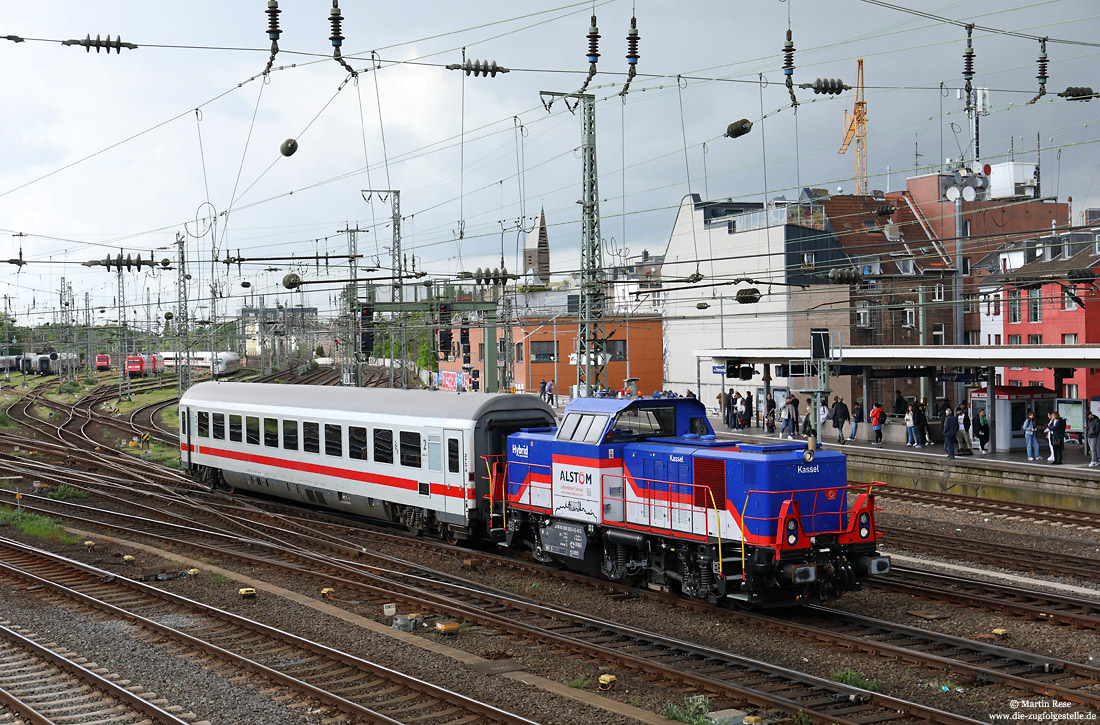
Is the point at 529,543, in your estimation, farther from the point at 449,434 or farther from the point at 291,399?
the point at 291,399

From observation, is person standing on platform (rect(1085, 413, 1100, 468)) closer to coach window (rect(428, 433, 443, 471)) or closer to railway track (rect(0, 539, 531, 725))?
coach window (rect(428, 433, 443, 471))

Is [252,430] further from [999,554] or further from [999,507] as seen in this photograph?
[999,507]

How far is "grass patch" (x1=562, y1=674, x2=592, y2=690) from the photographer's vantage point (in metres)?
10.4

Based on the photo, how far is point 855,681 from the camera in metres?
10.2

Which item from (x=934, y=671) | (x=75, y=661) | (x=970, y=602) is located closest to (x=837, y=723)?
(x=934, y=671)

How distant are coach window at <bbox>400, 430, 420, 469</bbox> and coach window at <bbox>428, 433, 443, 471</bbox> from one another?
1.41 feet

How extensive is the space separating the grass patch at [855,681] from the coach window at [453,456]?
29.9 feet

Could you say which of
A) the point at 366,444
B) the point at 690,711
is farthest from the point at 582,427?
the point at 366,444

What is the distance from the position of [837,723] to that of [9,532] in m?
18.9

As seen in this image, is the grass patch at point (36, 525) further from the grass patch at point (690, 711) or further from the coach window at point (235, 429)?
the grass patch at point (690, 711)

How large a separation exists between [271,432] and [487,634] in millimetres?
12981

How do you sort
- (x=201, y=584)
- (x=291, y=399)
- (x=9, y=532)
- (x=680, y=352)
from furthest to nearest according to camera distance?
(x=680, y=352), (x=291, y=399), (x=9, y=532), (x=201, y=584)

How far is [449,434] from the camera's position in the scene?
18250mm

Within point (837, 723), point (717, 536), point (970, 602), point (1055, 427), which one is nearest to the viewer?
point (837, 723)
